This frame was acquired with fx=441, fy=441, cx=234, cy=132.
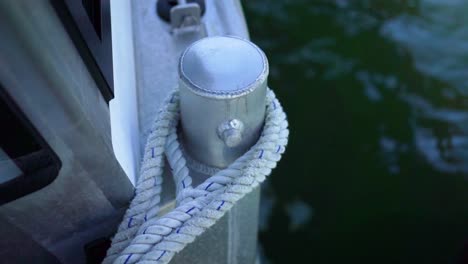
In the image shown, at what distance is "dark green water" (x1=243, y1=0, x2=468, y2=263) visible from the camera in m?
2.12

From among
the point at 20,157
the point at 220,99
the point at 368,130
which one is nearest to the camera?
the point at 20,157

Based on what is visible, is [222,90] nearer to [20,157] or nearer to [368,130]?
[20,157]

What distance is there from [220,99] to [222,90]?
15 millimetres

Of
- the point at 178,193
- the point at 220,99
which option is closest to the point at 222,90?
the point at 220,99

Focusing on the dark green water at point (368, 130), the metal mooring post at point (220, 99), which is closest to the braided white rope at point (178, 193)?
the metal mooring post at point (220, 99)

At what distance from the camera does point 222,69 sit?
27.5 inches

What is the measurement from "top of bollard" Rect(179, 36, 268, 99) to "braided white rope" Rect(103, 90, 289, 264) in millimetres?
122

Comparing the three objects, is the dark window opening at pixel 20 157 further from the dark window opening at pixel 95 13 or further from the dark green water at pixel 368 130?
the dark green water at pixel 368 130

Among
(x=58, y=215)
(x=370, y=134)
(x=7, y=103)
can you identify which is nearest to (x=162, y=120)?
(x=58, y=215)

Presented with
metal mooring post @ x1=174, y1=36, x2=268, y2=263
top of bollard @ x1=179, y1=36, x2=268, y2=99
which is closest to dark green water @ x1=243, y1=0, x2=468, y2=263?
metal mooring post @ x1=174, y1=36, x2=268, y2=263

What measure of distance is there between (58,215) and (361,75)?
2231mm

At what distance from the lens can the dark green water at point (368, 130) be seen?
6.97 ft

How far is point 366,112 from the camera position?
249cm

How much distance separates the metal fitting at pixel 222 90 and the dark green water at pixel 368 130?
149cm
